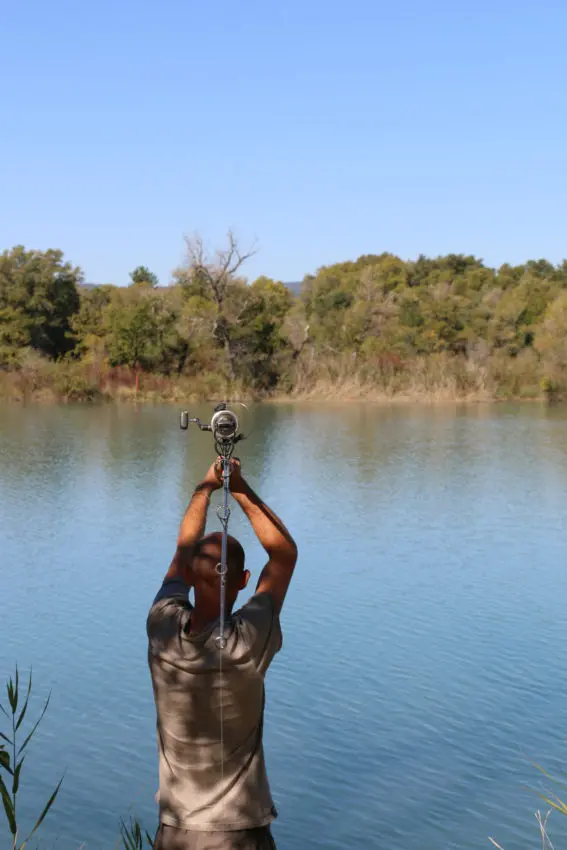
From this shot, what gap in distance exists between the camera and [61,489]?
17.9m

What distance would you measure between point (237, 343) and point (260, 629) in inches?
1512

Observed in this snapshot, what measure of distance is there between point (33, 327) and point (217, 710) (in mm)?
38851

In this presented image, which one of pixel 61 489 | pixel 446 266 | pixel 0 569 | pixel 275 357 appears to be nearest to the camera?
pixel 0 569

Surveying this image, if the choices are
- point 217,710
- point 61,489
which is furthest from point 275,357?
point 217,710

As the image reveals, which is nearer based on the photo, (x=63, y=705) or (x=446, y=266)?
(x=63, y=705)

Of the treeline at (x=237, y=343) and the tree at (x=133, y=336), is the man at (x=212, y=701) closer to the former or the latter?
the treeline at (x=237, y=343)

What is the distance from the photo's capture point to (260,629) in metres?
2.54

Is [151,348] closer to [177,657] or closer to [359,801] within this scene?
[359,801]

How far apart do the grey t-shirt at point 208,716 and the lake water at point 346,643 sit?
3.59m

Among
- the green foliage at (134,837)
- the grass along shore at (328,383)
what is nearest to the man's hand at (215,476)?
the green foliage at (134,837)

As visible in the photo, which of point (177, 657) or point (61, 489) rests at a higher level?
point (177, 657)

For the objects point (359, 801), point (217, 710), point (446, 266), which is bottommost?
point (359, 801)

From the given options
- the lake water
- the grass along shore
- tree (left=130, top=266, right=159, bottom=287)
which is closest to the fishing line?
the lake water

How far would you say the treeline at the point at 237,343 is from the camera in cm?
3869
